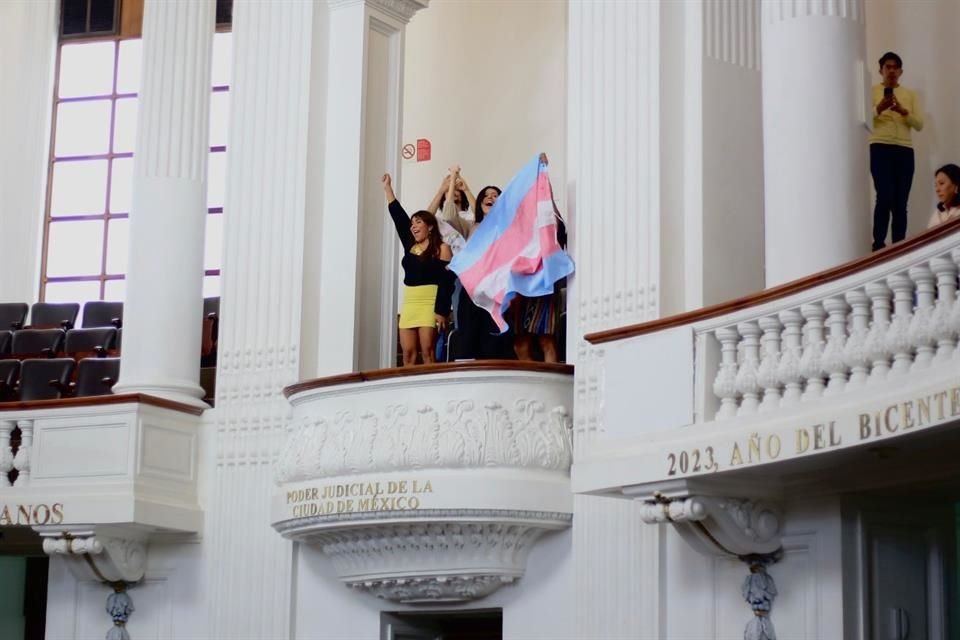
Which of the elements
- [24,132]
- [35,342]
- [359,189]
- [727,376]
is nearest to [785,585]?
[727,376]

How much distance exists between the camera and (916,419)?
8.98m

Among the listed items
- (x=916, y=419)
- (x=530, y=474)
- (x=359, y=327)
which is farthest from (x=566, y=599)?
(x=916, y=419)

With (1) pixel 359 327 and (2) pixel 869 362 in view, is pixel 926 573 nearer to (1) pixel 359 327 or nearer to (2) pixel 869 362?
(2) pixel 869 362

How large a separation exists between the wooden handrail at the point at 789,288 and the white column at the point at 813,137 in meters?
0.79

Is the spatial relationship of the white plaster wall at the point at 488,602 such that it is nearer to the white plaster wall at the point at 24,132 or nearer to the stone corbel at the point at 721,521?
the stone corbel at the point at 721,521

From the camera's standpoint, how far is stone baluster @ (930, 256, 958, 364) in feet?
29.2

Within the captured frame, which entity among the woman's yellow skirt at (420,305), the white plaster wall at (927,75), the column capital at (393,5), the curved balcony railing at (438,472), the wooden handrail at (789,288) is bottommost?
the curved balcony railing at (438,472)

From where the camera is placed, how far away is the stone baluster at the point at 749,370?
1045cm

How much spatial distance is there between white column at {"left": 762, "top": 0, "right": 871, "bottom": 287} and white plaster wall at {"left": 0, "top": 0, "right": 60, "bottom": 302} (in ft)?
37.7

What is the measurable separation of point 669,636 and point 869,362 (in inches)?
120

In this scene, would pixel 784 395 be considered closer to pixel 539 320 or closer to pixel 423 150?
pixel 539 320

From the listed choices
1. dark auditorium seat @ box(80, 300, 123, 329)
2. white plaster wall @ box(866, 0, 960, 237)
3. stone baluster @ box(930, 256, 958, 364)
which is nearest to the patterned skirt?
white plaster wall @ box(866, 0, 960, 237)

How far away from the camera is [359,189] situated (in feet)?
48.5

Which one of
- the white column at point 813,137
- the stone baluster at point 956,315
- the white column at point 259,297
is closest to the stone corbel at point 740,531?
the white column at point 813,137
